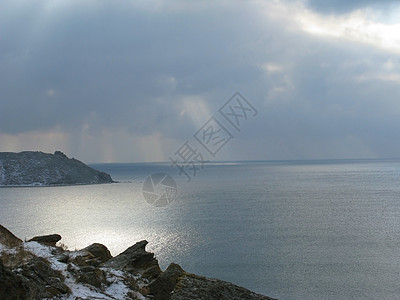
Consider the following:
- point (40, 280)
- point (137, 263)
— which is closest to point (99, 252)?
point (137, 263)

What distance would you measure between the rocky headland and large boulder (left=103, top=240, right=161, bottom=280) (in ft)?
0.18

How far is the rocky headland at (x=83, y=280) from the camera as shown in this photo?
42.9ft

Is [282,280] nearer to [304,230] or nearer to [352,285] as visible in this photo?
[352,285]

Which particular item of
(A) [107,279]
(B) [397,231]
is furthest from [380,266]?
(A) [107,279]

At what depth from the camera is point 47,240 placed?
74.3ft

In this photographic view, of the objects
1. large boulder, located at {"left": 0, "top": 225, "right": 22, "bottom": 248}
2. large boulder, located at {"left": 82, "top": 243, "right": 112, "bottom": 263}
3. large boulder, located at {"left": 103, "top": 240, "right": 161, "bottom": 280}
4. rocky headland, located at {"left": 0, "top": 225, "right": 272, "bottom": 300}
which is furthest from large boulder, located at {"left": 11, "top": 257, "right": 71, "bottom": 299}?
large boulder, located at {"left": 82, "top": 243, "right": 112, "bottom": 263}

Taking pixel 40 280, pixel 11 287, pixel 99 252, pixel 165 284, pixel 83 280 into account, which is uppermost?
pixel 99 252

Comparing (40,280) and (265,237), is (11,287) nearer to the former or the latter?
(40,280)

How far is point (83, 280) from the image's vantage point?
15500mm

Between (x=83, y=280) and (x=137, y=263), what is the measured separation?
6867 millimetres

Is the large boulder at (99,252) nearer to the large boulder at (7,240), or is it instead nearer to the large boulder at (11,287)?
the large boulder at (7,240)

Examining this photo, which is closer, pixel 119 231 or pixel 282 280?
pixel 282 280

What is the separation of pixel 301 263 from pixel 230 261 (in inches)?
347

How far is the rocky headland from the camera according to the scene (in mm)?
13086
